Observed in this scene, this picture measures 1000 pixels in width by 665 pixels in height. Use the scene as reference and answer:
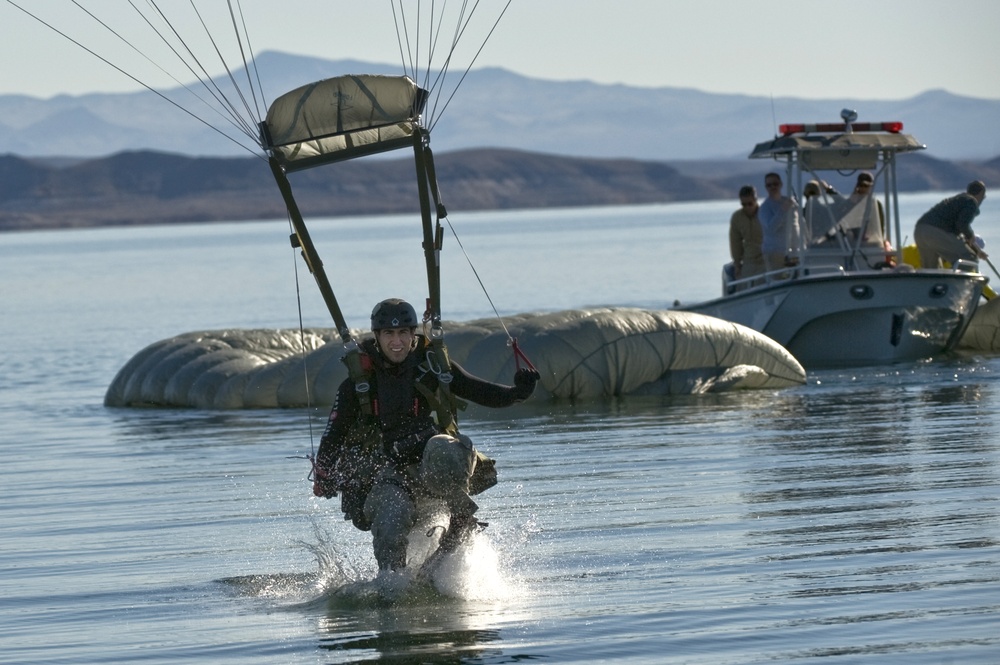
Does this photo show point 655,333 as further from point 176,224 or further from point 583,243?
point 176,224

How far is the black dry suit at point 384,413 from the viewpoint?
813 centimetres

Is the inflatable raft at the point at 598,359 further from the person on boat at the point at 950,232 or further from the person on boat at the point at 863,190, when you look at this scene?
the person on boat at the point at 950,232

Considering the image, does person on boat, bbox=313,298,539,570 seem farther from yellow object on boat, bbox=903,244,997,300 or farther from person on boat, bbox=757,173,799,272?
yellow object on boat, bbox=903,244,997,300

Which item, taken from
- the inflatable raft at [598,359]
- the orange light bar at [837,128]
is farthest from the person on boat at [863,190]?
the inflatable raft at [598,359]

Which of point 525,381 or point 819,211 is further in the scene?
point 819,211

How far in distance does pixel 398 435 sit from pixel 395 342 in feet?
1.52

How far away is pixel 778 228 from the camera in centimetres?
1995

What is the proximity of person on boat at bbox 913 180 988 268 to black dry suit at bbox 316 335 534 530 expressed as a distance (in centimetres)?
1351

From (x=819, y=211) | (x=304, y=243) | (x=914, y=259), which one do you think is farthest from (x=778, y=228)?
(x=304, y=243)

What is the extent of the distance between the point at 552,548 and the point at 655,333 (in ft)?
26.3

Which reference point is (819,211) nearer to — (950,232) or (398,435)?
(950,232)

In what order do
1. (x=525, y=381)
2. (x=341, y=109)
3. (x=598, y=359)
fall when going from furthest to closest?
(x=598, y=359), (x=341, y=109), (x=525, y=381)

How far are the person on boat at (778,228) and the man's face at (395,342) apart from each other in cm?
1203

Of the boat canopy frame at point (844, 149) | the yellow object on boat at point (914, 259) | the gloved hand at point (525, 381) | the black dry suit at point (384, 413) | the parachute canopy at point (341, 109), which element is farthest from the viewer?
the yellow object on boat at point (914, 259)
